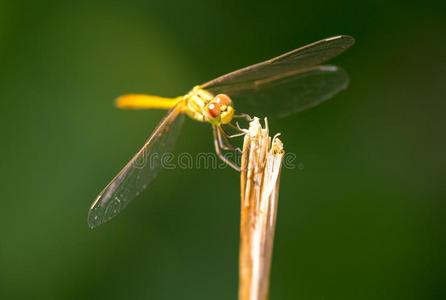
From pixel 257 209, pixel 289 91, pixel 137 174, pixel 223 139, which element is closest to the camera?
pixel 257 209

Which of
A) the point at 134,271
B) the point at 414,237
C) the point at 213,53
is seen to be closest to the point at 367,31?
the point at 213,53

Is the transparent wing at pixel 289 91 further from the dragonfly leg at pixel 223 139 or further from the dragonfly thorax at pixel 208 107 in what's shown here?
the dragonfly leg at pixel 223 139

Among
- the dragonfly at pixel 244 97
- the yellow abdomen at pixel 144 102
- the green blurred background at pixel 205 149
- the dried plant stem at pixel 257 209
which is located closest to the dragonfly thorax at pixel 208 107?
the dragonfly at pixel 244 97

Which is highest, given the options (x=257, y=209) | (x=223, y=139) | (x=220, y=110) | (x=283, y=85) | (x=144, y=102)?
(x=283, y=85)

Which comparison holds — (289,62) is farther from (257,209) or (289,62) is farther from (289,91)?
(257,209)

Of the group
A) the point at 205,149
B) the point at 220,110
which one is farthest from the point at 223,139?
the point at 205,149

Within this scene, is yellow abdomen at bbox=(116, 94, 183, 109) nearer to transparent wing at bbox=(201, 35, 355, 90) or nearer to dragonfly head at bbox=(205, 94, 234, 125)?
transparent wing at bbox=(201, 35, 355, 90)

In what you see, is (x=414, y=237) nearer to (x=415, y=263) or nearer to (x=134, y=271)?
(x=415, y=263)
